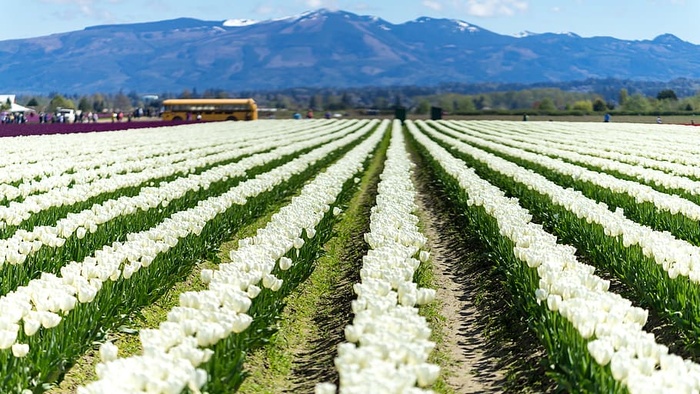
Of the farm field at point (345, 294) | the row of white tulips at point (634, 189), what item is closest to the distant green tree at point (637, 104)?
the row of white tulips at point (634, 189)

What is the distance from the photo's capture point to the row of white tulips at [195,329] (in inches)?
150

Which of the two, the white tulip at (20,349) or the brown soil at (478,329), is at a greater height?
the white tulip at (20,349)

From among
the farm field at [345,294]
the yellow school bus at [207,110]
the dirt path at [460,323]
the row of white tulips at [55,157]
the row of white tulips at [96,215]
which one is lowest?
the dirt path at [460,323]

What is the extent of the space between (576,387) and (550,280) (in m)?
1.51

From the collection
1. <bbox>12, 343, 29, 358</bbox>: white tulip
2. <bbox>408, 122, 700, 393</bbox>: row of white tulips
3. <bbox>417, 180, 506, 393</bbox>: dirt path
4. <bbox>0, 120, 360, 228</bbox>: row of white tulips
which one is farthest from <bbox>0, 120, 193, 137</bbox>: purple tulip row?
<bbox>12, 343, 29, 358</bbox>: white tulip

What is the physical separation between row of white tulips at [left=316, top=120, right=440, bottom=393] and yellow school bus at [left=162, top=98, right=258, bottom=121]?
66371mm

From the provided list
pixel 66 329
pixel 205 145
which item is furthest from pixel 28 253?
pixel 205 145

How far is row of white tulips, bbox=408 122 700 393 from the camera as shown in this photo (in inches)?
152

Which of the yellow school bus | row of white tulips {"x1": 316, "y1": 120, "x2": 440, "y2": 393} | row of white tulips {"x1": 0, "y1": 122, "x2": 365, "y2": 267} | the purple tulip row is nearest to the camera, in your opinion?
row of white tulips {"x1": 316, "y1": 120, "x2": 440, "y2": 393}

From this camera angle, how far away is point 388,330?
Result: 4602 mm

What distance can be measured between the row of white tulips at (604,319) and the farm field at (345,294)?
0.01m

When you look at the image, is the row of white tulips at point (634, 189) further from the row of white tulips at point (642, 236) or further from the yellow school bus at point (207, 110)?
the yellow school bus at point (207, 110)

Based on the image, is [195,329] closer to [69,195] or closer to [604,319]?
[604,319]

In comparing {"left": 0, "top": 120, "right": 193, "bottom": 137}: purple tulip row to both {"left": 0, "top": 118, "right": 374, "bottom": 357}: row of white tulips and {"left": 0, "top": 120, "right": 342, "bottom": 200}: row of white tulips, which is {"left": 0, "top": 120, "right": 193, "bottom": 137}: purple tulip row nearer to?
{"left": 0, "top": 120, "right": 342, "bottom": 200}: row of white tulips
